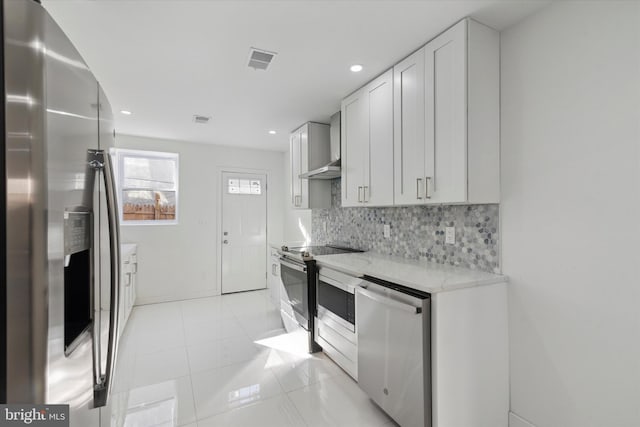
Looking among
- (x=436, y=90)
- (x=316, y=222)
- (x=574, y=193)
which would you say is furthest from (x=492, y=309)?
(x=316, y=222)

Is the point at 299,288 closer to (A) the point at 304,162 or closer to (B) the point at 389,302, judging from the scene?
(B) the point at 389,302

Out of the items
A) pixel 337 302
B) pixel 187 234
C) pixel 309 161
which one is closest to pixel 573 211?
pixel 337 302

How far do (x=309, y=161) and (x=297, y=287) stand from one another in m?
1.53

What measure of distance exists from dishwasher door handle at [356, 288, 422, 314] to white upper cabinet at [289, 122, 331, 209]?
1.91 m

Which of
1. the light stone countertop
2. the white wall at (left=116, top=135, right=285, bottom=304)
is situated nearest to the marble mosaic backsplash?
the light stone countertop

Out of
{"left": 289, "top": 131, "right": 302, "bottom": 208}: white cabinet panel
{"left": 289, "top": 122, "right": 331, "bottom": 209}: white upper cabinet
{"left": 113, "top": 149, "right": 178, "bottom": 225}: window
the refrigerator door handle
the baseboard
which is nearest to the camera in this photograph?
the refrigerator door handle

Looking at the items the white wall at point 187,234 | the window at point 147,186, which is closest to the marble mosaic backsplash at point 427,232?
the white wall at point 187,234

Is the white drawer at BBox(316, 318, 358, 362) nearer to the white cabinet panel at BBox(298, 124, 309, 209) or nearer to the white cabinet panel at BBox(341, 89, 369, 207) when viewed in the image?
the white cabinet panel at BBox(341, 89, 369, 207)

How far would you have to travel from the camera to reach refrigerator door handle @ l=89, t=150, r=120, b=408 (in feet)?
3.07

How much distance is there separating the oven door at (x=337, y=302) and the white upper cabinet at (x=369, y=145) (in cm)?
77

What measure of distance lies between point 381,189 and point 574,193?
1.24m

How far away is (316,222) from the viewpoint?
4.41 metres

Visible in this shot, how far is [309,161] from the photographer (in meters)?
3.61

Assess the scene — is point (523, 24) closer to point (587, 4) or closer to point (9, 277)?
point (587, 4)
